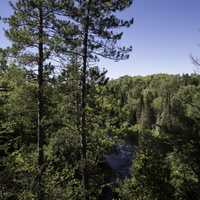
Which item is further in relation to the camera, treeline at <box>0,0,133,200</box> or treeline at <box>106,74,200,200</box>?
treeline at <box>106,74,200,200</box>

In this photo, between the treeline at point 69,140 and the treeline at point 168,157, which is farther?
the treeline at point 168,157

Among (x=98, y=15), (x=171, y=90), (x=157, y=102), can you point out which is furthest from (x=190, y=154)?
(x=171, y=90)

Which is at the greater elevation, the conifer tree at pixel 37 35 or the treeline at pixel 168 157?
the conifer tree at pixel 37 35

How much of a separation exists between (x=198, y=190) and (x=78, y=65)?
1423 centimetres

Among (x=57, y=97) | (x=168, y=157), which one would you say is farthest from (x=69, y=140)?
(x=168, y=157)

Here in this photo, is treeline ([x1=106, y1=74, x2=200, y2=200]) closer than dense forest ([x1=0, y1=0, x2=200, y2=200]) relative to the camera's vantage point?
No

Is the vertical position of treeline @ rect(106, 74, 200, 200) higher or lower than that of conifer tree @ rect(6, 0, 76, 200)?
lower

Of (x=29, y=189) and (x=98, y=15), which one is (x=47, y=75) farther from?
(x=29, y=189)

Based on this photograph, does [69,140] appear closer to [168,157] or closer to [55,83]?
[55,83]

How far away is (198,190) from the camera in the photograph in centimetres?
2412

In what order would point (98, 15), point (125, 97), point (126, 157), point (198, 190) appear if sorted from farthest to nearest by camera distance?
point (125, 97), point (126, 157), point (198, 190), point (98, 15)

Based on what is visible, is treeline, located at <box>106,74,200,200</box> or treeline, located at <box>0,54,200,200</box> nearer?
treeline, located at <box>0,54,200,200</box>

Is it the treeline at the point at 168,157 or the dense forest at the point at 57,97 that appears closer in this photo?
the dense forest at the point at 57,97

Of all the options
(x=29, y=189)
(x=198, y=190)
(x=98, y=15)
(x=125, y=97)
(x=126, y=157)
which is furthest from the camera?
(x=125, y=97)
